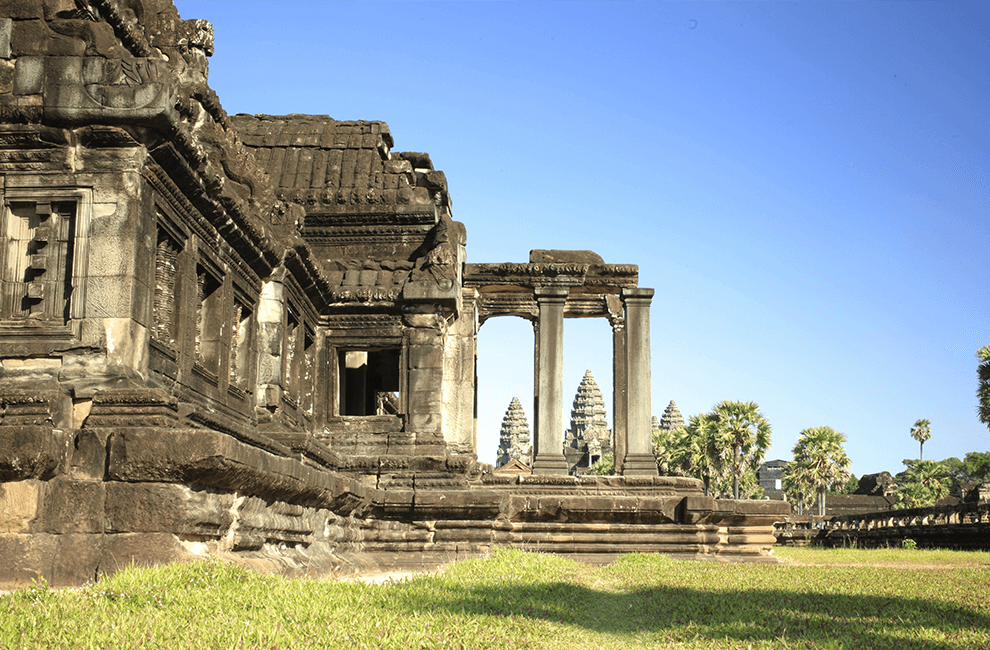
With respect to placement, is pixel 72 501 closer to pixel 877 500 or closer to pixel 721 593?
pixel 721 593

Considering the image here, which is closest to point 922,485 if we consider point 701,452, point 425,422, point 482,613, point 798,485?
point 798,485

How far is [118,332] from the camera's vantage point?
7.98 meters

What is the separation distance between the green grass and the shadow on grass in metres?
0.02

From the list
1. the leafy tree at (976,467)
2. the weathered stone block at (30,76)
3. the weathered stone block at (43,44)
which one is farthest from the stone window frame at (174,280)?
the leafy tree at (976,467)

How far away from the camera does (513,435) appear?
402ft

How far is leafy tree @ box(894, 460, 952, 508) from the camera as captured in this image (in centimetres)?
6353

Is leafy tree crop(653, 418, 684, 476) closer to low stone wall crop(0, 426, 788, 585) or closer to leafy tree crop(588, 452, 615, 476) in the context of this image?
leafy tree crop(588, 452, 615, 476)

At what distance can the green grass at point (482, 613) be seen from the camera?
484 cm

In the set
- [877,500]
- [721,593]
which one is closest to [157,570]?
[721,593]

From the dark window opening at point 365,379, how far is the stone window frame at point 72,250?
1048cm

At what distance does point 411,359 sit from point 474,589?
925 centimetres

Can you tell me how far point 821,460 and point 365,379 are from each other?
40.0 m

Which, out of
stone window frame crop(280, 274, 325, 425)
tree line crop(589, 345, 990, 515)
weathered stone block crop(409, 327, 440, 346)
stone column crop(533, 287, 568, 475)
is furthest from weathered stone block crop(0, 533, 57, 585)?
tree line crop(589, 345, 990, 515)

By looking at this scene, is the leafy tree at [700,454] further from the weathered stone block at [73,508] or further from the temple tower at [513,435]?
the temple tower at [513,435]
